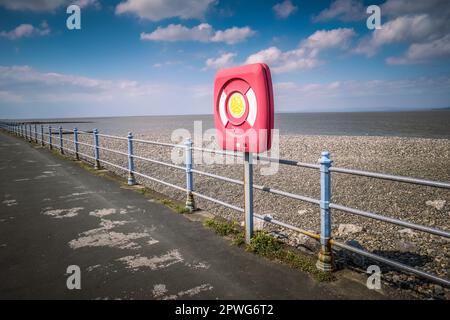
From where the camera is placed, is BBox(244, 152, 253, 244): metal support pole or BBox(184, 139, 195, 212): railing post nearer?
BBox(244, 152, 253, 244): metal support pole

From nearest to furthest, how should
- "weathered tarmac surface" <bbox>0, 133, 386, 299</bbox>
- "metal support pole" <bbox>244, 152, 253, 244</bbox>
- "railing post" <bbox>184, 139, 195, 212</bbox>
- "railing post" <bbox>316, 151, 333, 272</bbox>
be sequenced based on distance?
"weathered tarmac surface" <bbox>0, 133, 386, 299</bbox>, "railing post" <bbox>316, 151, 333, 272</bbox>, "metal support pole" <bbox>244, 152, 253, 244</bbox>, "railing post" <bbox>184, 139, 195, 212</bbox>

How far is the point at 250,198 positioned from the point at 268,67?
5.36ft

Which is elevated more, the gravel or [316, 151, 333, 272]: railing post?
[316, 151, 333, 272]: railing post

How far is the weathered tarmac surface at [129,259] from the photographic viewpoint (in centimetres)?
289

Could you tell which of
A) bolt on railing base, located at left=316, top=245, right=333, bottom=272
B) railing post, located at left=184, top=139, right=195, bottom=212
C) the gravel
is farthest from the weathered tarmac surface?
the gravel

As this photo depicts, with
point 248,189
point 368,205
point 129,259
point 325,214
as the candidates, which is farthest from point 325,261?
point 368,205

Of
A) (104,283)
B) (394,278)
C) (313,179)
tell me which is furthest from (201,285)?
(313,179)

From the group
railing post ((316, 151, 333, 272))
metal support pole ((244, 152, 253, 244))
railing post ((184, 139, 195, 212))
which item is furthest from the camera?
railing post ((184, 139, 195, 212))

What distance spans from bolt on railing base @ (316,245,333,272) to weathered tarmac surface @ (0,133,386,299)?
7.6 inches

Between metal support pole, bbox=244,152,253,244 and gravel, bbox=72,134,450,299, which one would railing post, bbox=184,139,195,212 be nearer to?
metal support pole, bbox=244,152,253,244

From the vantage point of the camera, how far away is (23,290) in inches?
116

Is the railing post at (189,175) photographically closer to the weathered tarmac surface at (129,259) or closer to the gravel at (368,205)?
the weathered tarmac surface at (129,259)

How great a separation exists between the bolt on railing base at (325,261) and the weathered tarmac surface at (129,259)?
194 millimetres

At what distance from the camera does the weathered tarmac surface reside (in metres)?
2.89
